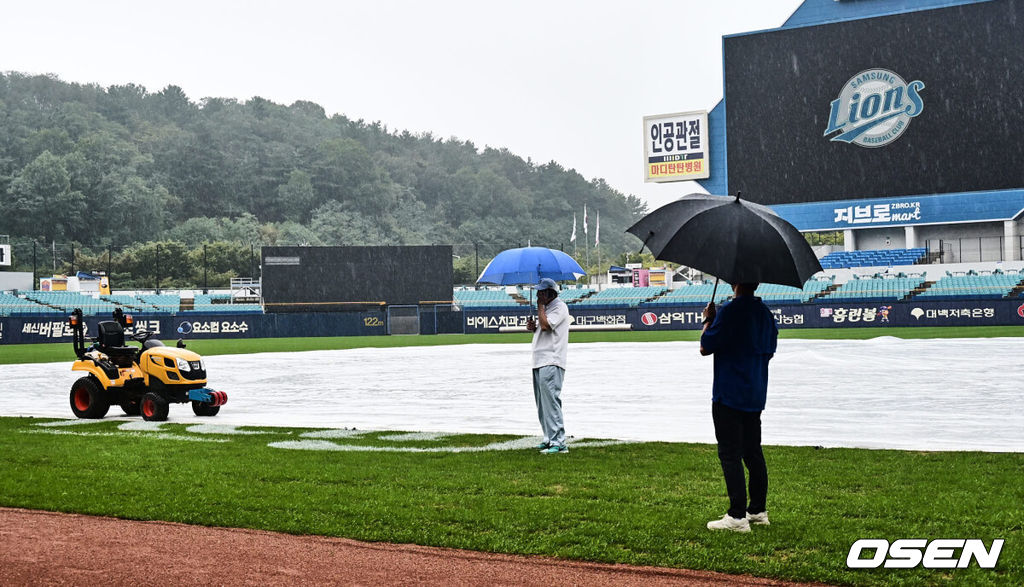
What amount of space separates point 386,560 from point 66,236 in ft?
409

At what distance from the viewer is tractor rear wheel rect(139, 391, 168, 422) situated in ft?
48.7

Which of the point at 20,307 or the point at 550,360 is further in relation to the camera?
the point at 20,307

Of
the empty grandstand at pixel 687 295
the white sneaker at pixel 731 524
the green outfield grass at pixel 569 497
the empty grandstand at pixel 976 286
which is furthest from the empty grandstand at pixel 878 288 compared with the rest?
the white sneaker at pixel 731 524

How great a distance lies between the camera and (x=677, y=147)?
70.8m

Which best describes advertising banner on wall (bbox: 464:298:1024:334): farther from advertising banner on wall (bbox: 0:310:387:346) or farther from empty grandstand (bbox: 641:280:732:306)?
advertising banner on wall (bbox: 0:310:387:346)

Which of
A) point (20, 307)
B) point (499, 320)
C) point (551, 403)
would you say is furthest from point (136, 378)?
point (20, 307)

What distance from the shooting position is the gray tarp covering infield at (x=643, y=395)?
1303cm

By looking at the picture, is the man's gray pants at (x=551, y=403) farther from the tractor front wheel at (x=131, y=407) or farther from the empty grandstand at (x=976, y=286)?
the empty grandstand at (x=976, y=286)

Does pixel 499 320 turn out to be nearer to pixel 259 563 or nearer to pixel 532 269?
pixel 532 269

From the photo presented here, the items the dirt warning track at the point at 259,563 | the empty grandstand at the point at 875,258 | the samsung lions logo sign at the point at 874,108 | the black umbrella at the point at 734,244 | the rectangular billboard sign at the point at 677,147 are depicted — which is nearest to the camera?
the dirt warning track at the point at 259,563

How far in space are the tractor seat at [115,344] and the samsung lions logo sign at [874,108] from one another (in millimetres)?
49600

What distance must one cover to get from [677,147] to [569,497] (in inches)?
2526

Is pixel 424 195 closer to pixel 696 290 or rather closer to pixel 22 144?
pixel 22 144

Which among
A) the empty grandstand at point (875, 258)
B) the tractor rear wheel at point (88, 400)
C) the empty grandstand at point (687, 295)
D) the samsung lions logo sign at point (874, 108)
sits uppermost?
the samsung lions logo sign at point (874, 108)
